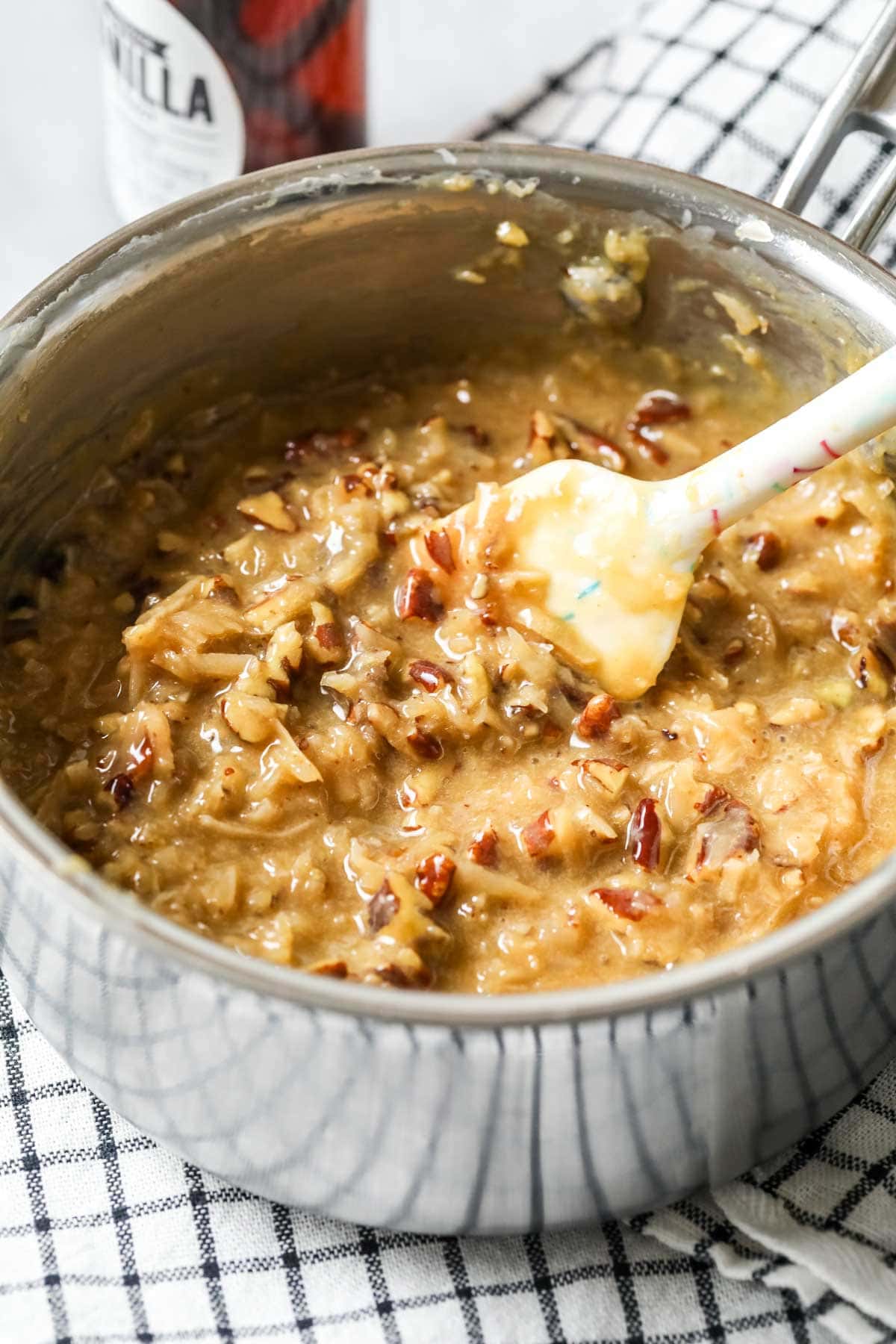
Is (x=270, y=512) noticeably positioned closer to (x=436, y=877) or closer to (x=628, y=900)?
(x=436, y=877)

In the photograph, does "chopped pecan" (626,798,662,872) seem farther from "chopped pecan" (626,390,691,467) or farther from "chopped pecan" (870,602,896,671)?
"chopped pecan" (626,390,691,467)

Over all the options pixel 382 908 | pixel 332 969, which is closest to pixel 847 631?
pixel 382 908

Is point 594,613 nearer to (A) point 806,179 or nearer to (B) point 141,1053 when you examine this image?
(A) point 806,179

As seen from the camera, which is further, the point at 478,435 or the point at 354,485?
the point at 478,435

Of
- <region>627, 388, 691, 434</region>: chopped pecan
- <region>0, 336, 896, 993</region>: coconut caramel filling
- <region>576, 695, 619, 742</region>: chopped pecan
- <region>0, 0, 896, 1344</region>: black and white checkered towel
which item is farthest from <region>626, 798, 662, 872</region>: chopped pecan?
<region>627, 388, 691, 434</region>: chopped pecan

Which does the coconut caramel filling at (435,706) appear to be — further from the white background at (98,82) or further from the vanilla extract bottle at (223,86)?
the white background at (98,82)

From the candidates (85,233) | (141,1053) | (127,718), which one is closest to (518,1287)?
(141,1053)
